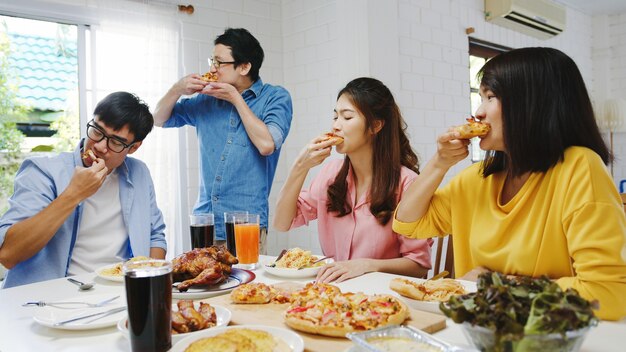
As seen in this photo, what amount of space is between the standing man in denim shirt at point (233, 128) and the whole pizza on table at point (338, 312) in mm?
1435

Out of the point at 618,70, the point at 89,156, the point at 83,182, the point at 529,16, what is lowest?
the point at 83,182

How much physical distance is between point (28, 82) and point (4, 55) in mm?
202

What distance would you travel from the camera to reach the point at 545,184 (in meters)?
1.36

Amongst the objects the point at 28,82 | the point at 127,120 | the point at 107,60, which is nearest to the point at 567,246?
the point at 127,120

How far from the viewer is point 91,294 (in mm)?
1439

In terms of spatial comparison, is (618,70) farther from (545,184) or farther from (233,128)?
(545,184)

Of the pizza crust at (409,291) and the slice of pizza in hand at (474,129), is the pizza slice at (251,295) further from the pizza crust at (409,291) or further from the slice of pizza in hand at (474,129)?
the slice of pizza in hand at (474,129)

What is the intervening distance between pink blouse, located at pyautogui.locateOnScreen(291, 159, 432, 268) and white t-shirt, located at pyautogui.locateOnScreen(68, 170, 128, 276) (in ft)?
2.50

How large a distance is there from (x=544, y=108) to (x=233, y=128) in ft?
5.53

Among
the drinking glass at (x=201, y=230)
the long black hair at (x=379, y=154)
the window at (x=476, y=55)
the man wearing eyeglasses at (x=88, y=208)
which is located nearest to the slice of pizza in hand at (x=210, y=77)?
the man wearing eyeglasses at (x=88, y=208)

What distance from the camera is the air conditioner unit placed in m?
4.65

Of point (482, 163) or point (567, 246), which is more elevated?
point (482, 163)

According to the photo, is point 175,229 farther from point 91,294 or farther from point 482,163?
point 482,163

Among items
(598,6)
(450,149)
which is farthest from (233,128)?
(598,6)
